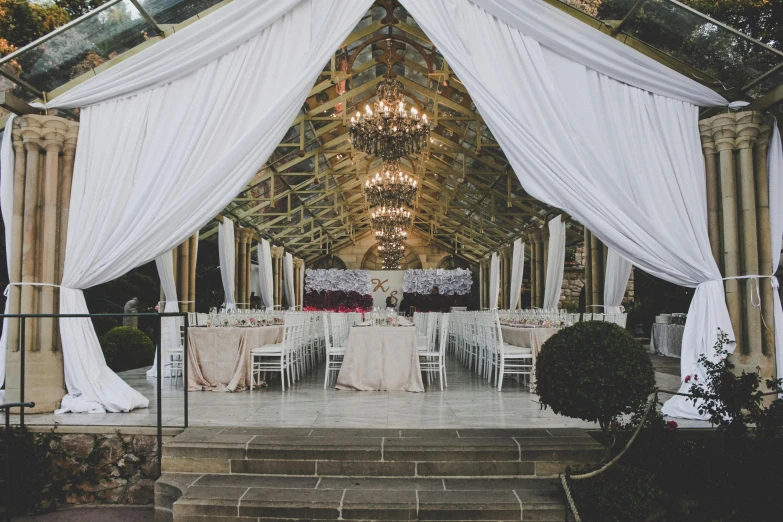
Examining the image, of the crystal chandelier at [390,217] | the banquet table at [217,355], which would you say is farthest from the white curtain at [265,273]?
the banquet table at [217,355]

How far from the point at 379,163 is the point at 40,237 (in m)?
12.9

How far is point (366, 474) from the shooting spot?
3959mm

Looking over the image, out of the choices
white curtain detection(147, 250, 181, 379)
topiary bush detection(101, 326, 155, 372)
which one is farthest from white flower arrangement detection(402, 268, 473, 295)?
white curtain detection(147, 250, 181, 379)

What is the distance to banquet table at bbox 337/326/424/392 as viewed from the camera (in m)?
6.80

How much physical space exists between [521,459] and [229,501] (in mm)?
1977

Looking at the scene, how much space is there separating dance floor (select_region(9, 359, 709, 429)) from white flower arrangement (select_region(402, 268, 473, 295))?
38.2 ft

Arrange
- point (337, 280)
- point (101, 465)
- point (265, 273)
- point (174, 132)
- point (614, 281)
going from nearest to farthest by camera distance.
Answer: point (101, 465), point (174, 132), point (614, 281), point (265, 273), point (337, 280)

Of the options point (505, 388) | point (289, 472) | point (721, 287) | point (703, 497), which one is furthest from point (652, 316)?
point (289, 472)

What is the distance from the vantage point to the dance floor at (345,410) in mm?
4750

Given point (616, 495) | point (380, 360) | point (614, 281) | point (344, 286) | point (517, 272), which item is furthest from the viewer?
point (344, 286)

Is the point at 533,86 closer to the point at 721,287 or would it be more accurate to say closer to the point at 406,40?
the point at 721,287

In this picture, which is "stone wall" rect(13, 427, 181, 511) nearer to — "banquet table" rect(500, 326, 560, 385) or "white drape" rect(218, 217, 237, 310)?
"banquet table" rect(500, 326, 560, 385)

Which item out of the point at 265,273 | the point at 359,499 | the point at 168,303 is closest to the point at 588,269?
the point at 168,303

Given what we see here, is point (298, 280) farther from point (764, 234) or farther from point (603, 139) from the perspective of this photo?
point (764, 234)
